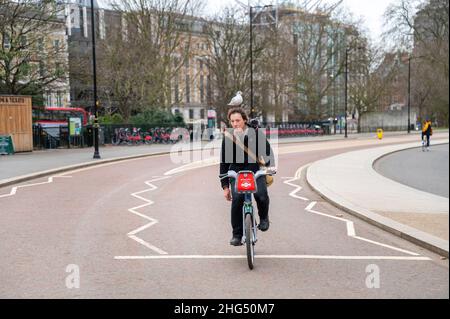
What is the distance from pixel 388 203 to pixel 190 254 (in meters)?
5.09

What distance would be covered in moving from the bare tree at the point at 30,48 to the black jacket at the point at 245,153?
22.6m

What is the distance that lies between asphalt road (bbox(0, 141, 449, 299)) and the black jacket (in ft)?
3.64

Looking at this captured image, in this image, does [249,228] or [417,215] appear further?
[417,215]

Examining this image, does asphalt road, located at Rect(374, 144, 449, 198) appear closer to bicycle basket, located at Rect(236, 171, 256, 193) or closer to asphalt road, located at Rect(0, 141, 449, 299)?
asphalt road, located at Rect(0, 141, 449, 299)

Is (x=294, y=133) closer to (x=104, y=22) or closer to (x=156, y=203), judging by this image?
(x=104, y=22)

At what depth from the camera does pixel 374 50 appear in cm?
5447

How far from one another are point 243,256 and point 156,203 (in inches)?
179

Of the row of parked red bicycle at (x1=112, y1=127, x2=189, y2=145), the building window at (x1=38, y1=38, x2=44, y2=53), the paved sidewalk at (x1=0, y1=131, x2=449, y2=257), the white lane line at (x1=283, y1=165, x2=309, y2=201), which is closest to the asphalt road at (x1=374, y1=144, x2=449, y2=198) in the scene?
the paved sidewalk at (x1=0, y1=131, x2=449, y2=257)

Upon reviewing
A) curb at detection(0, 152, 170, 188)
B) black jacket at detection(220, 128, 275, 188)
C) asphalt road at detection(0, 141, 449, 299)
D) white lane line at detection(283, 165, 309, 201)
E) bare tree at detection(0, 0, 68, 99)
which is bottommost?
white lane line at detection(283, 165, 309, 201)

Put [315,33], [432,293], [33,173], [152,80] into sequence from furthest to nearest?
[315,33] → [152,80] → [33,173] → [432,293]

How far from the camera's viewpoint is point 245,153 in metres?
5.87

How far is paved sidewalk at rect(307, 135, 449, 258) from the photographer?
6.95 meters

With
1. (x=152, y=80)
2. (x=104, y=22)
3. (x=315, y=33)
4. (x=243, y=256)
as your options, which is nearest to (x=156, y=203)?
(x=243, y=256)

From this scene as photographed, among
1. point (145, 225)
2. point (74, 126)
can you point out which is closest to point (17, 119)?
point (74, 126)
